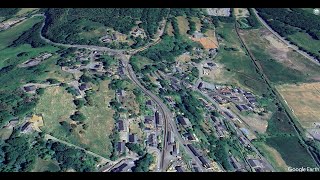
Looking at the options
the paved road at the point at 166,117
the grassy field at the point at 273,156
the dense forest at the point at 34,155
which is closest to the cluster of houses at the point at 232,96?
the grassy field at the point at 273,156

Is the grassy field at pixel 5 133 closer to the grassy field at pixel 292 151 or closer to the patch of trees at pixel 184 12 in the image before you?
the grassy field at pixel 292 151

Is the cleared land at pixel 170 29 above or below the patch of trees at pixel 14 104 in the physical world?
below

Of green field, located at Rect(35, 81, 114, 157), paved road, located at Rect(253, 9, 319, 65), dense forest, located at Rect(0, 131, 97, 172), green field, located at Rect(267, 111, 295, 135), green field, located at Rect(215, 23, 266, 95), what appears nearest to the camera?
dense forest, located at Rect(0, 131, 97, 172)

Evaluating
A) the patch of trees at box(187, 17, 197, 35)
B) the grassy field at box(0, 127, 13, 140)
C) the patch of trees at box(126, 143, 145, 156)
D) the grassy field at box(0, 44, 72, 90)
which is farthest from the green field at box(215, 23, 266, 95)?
the grassy field at box(0, 127, 13, 140)

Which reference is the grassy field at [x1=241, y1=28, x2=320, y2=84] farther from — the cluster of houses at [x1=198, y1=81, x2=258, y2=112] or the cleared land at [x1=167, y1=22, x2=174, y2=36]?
the cleared land at [x1=167, y1=22, x2=174, y2=36]

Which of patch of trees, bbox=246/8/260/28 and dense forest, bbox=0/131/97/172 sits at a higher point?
dense forest, bbox=0/131/97/172

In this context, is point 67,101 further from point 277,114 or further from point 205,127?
point 277,114

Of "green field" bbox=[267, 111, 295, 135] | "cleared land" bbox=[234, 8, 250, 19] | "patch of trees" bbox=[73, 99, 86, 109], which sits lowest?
"green field" bbox=[267, 111, 295, 135]
